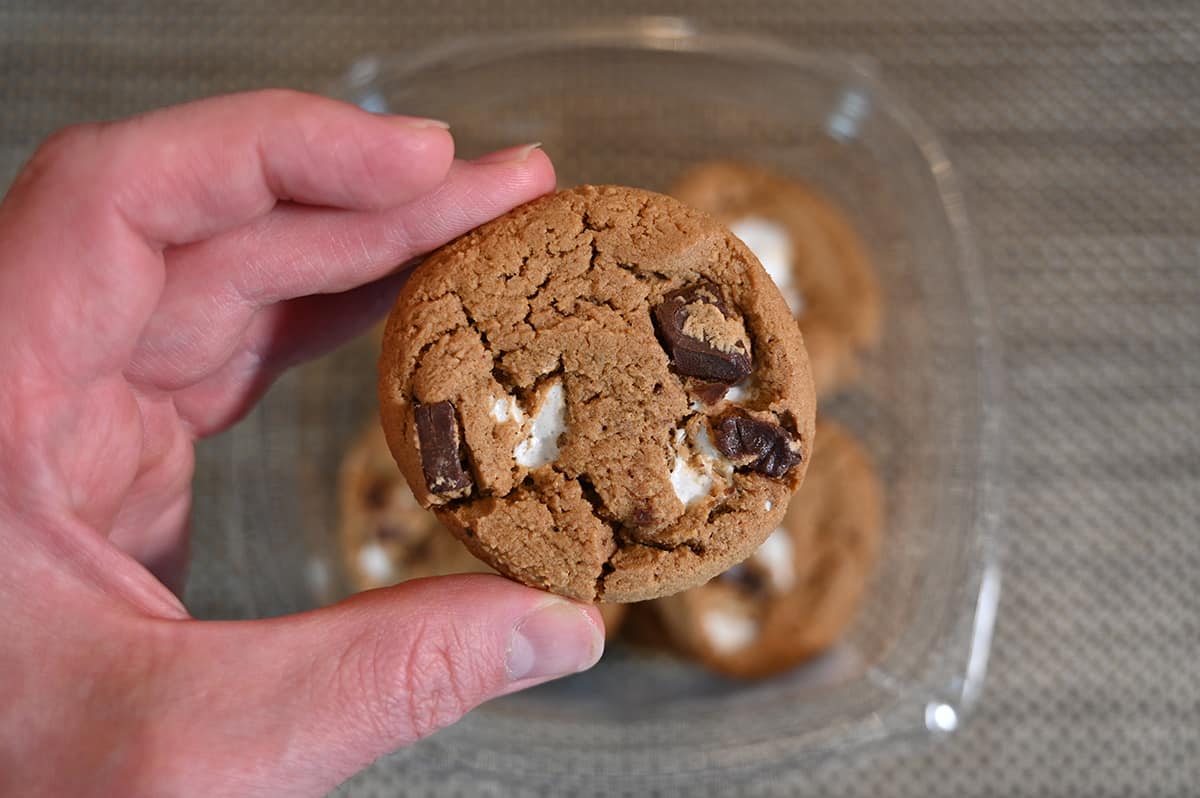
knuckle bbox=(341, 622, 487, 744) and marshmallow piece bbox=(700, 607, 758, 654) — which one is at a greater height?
knuckle bbox=(341, 622, 487, 744)

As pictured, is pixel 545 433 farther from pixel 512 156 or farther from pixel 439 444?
pixel 512 156

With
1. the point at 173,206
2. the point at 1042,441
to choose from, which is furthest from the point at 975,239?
the point at 173,206

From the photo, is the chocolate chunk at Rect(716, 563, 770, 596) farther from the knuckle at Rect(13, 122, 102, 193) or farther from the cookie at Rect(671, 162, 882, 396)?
the knuckle at Rect(13, 122, 102, 193)

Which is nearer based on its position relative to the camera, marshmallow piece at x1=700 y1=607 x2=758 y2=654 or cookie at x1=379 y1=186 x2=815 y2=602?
cookie at x1=379 y1=186 x2=815 y2=602

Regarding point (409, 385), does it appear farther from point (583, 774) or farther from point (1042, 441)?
point (1042, 441)

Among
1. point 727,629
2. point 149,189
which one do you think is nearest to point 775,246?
point 727,629

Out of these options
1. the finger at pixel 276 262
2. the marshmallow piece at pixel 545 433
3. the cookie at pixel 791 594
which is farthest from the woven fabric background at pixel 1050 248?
the marshmallow piece at pixel 545 433

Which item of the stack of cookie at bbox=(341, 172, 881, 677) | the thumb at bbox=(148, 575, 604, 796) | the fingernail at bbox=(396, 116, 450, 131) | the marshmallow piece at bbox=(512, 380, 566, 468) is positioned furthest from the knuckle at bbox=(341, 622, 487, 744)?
the fingernail at bbox=(396, 116, 450, 131)
